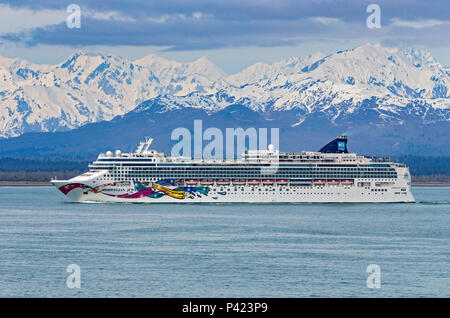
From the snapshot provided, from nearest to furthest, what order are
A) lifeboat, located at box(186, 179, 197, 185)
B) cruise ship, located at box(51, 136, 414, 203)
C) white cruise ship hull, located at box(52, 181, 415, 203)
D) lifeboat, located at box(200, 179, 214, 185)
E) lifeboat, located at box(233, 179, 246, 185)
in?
white cruise ship hull, located at box(52, 181, 415, 203)
cruise ship, located at box(51, 136, 414, 203)
lifeboat, located at box(186, 179, 197, 185)
lifeboat, located at box(200, 179, 214, 185)
lifeboat, located at box(233, 179, 246, 185)

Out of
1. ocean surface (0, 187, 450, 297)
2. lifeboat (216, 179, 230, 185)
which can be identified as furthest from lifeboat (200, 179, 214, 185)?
ocean surface (0, 187, 450, 297)

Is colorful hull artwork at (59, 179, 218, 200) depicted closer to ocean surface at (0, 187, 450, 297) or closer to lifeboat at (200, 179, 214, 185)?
lifeboat at (200, 179, 214, 185)

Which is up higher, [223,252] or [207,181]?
[207,181]

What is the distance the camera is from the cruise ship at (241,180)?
97750 millimetres

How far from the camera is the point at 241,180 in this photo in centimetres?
10000

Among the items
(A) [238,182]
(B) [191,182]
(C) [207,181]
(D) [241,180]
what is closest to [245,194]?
(A) [238,182]

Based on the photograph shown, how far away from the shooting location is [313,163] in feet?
336

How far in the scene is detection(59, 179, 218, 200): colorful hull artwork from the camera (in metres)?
97.1

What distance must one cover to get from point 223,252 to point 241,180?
137 ft

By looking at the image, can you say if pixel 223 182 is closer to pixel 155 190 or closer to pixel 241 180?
pixel 241 180

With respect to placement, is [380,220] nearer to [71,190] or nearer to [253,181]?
[253,181]
